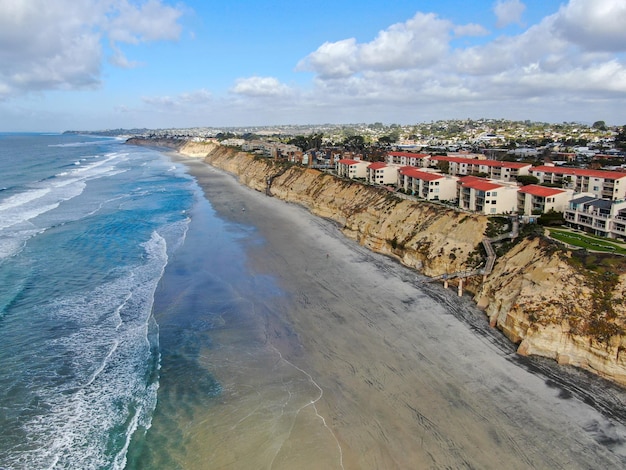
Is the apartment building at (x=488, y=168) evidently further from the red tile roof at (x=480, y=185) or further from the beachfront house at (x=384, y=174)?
the red tile roof at (x=480, y=185)

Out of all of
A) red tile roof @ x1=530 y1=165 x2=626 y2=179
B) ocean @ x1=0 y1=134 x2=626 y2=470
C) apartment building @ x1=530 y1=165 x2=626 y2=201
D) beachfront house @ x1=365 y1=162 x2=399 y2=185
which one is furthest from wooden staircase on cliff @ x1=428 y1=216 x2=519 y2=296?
beachfront house @ x1=365 y1=162 x2=399 y2=185

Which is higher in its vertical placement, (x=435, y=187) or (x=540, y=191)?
(x=540, y=191)

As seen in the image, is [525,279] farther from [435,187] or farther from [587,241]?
[435,187]

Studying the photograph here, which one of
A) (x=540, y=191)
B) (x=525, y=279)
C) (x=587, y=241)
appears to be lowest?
(x=525, y=279)

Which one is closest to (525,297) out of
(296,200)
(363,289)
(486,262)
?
(486,262)

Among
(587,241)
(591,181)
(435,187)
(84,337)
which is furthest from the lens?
(435,187)

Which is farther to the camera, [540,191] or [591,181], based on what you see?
[591,181]

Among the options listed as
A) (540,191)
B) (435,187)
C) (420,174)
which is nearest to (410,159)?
(420,174)
